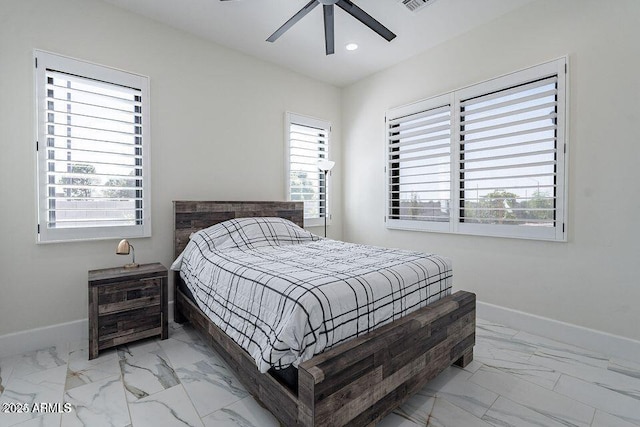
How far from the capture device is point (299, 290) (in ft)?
4.95

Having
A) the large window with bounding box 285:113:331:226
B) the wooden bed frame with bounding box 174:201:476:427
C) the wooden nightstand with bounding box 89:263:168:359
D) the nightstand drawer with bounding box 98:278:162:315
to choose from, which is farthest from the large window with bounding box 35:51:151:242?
the large window with bounding box 285:113:331:226

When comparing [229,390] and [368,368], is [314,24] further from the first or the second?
[229,390]

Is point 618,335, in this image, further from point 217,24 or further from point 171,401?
point 217,24

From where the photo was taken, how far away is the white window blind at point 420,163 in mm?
3404

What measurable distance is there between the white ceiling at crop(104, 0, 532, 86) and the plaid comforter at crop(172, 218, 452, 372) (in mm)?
2037

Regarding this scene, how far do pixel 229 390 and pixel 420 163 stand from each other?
9.81 feet

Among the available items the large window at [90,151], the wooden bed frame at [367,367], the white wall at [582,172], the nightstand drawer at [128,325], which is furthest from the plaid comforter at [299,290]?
the white wall at [582,172]

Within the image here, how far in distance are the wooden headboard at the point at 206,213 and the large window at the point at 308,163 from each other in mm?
484

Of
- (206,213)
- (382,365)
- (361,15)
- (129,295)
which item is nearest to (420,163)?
(361,15)

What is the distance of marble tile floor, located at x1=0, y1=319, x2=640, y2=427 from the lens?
1656mm

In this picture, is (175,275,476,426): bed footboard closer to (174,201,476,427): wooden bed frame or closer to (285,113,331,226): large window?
(174,201,476,427): wooden bed frame

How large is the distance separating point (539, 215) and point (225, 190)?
3.09m

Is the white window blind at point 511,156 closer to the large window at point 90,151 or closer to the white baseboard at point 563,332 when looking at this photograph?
the white baseboard at point 563,332

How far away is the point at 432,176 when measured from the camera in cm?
353
